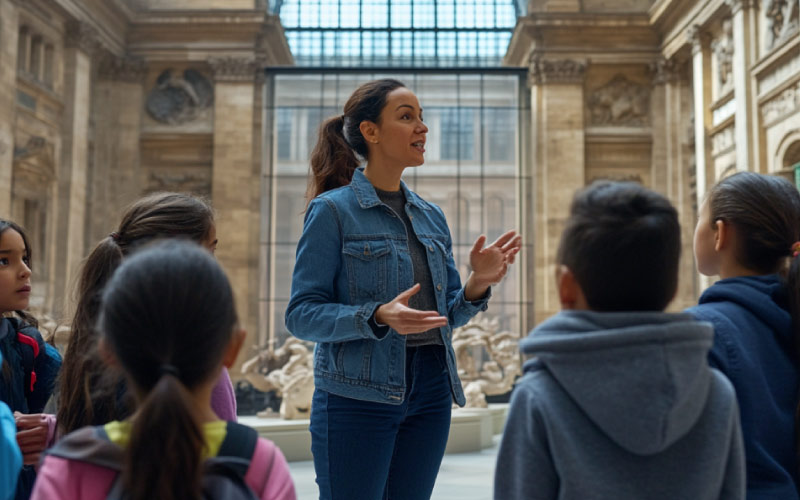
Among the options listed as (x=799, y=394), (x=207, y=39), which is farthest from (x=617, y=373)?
(x=207, y=39)

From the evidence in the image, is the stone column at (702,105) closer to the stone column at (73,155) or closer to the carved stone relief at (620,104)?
the carved stone relief at (620,104)

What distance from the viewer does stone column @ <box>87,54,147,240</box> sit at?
21141mm

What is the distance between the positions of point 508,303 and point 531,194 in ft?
9.46

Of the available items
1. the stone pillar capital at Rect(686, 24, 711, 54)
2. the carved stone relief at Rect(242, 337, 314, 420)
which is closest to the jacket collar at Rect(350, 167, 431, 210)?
the carved stone relief at Rect(242, 337, 314, 420)

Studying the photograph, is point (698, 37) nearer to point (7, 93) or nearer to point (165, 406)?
point (7, 93)

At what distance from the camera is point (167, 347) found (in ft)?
5.19

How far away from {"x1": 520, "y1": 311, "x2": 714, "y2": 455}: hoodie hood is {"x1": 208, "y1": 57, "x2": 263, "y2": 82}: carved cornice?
20.8 metres

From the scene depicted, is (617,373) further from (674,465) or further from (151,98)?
(151,98)

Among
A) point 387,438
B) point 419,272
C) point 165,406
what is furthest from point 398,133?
point 165,406

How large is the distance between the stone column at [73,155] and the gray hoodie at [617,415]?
18372mm

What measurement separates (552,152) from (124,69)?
434 inches

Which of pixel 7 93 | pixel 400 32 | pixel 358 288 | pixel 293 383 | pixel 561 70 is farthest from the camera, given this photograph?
pixel 400 32

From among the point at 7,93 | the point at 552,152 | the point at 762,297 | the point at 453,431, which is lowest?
the point at 453,431

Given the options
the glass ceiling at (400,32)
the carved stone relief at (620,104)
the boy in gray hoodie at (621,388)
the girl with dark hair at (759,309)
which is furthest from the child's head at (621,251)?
the glass ceiling at (400,32)
